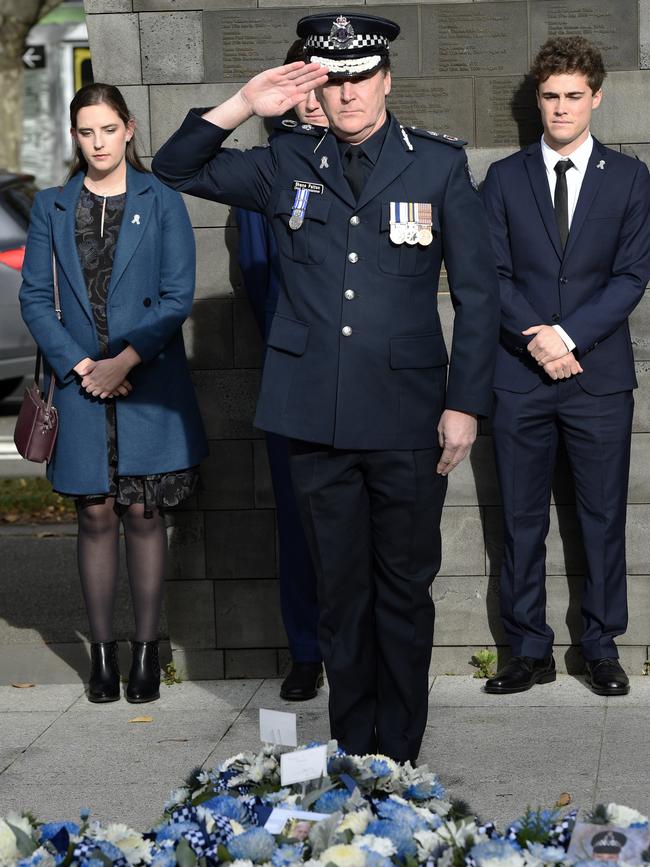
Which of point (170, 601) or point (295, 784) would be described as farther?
point (170, 601)

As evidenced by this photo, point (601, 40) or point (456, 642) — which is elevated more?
point (601, 40)

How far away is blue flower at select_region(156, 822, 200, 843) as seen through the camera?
327 centimetres

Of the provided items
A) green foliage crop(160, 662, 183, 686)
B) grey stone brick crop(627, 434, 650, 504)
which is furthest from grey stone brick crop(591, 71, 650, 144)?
green foliage crop(160, 662, 183, 686)

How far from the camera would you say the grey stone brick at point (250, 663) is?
6.38m

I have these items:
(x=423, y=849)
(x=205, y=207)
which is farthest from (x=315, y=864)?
(x=205, y=207)

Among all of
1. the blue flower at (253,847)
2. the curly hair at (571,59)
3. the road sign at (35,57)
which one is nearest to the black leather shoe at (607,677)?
the curly hair at (571,59)

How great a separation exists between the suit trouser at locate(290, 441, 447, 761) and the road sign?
2600 centimetres

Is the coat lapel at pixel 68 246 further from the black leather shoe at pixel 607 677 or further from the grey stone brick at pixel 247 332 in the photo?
the black leather shoe at pixel 607 677

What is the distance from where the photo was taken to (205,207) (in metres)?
6.20

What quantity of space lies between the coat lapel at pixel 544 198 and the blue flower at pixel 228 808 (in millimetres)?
2966

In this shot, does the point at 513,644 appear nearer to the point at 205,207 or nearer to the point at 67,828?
the point at 205,207

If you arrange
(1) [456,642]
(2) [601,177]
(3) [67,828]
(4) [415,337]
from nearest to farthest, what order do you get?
1. (3) [67,828]
2. (4) [415,337]
3. (2) [601,177]
4. (1) [456,642]

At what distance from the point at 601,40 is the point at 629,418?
4.48ft

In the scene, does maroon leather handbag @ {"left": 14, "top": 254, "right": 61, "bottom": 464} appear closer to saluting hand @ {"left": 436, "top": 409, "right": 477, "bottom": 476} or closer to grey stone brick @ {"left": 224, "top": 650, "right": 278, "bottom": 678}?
grey stone brick @ {"left": 224, "top": 650, "right": 278, "bottom": 678}
